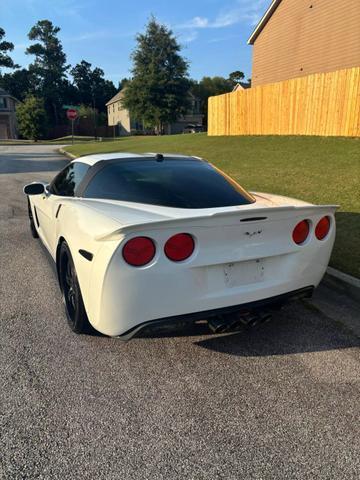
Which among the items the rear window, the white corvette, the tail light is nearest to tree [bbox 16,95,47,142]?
the rear window

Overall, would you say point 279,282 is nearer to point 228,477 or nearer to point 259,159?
point 228,477

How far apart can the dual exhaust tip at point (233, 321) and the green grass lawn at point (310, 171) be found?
1.72m

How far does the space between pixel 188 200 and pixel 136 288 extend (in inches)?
36.6

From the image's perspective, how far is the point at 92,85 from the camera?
3612 inches

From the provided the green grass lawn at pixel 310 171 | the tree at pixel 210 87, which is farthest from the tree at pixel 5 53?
the green grass lawn at pixel 310 171

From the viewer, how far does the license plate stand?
2680 millimetres

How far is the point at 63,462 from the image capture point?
2002 millimetres

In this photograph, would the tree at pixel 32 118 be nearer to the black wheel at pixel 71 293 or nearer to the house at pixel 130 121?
the house at pixel 130 121

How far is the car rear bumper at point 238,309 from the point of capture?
8.50 ft

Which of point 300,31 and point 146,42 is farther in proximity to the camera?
Answer: point 146,42

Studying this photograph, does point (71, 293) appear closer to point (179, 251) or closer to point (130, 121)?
point (179, 251)

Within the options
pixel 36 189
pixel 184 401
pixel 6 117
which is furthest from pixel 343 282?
pixel 6 117

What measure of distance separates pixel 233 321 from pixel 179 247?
703mm

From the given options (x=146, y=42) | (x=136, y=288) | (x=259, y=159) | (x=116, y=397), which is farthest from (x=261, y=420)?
(x=146, y=42)
